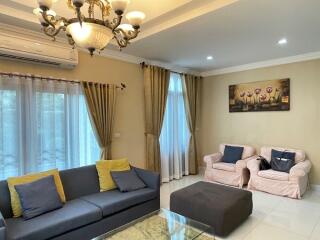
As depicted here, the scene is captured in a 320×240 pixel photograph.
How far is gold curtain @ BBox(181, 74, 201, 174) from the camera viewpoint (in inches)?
218

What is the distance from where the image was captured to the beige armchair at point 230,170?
4590 millimetres

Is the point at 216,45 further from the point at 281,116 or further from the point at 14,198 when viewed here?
the point at 14,198

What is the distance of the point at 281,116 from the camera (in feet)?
15.7

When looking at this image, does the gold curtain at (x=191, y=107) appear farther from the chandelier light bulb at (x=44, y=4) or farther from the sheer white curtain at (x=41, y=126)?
the chandelier light bulb at (x=44, y=4)

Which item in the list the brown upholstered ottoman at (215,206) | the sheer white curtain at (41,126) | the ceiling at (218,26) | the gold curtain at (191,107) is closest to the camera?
the ceiling at (218,26)

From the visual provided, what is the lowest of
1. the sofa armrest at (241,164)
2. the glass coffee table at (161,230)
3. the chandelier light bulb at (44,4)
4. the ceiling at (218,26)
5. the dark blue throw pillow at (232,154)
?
the glass coffee table at (161,230)

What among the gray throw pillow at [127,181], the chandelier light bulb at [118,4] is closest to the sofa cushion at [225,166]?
the gray throw pillow at [127,181]

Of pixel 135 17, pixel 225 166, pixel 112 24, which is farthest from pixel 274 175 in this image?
pixel 112 24

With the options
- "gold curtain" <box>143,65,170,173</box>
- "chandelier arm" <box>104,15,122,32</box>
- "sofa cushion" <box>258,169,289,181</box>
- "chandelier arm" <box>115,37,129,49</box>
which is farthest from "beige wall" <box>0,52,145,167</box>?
"sofa cushion" <box>258,169,289,181</box>

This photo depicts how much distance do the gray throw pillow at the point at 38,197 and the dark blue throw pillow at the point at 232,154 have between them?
11.8ft

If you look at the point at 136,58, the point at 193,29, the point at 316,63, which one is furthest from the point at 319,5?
the point at 136,58

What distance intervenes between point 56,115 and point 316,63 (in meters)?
4.78

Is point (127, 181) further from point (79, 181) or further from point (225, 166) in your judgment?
point (225, 166)

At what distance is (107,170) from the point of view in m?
3.42
